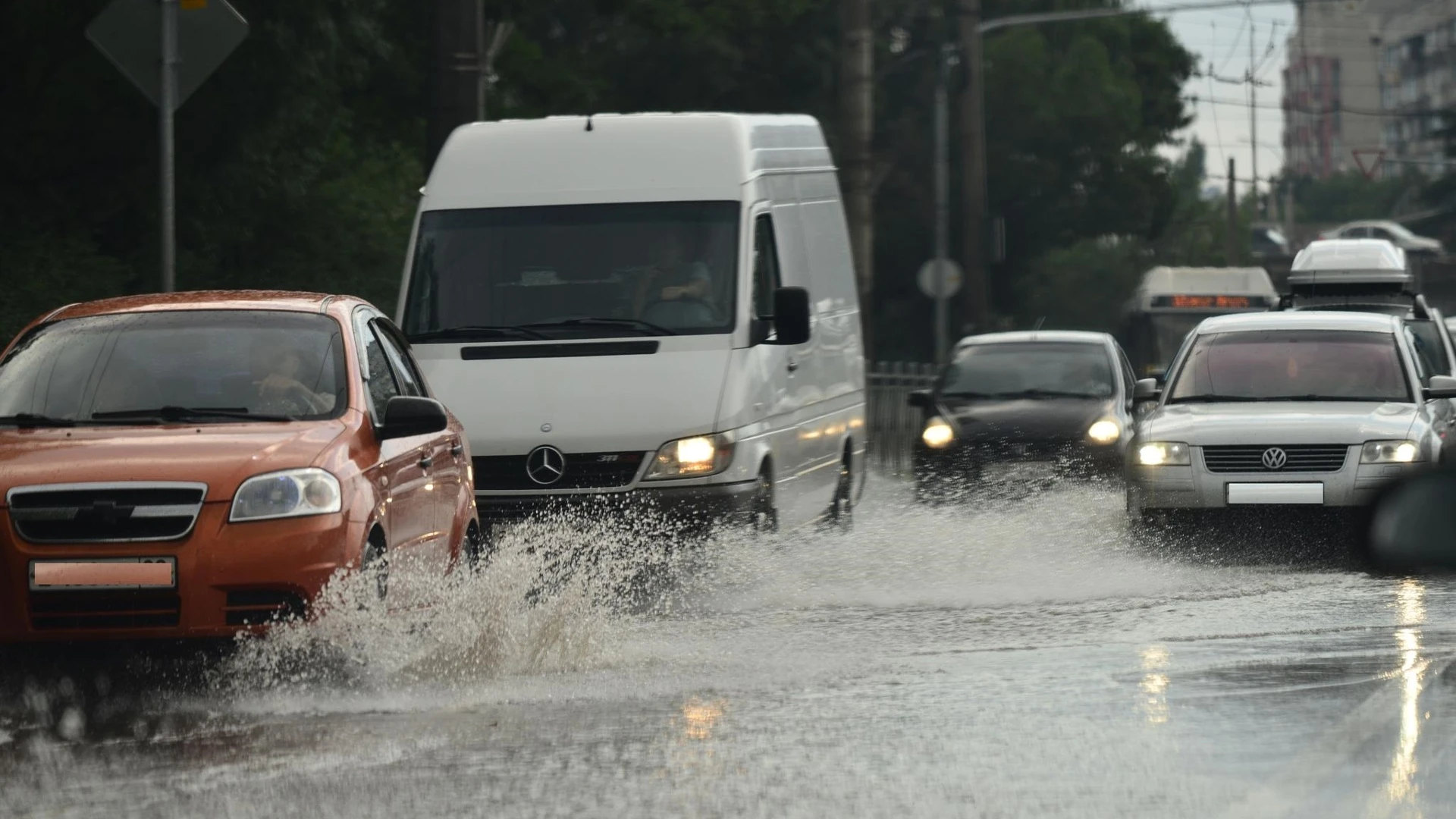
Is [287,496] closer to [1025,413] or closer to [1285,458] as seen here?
[1285,458]

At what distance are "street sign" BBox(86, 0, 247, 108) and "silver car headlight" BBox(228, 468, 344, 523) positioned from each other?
515 cm

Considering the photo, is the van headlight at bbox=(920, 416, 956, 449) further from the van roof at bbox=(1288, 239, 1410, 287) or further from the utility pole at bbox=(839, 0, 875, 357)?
the van roof at bbox=(1288, 239, 1410, 287)

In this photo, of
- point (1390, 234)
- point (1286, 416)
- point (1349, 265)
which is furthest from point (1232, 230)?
point (1286, 416)

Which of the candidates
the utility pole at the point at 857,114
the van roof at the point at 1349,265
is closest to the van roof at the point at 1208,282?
the van roof at the point at 1349,265

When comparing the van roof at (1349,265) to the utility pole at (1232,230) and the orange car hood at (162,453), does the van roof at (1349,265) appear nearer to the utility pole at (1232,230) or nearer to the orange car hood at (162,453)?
the orange car hood at (162,453)

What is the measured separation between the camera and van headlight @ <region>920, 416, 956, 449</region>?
2028 centimetres

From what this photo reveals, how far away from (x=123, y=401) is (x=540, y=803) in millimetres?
3539

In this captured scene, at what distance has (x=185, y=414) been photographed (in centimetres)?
945

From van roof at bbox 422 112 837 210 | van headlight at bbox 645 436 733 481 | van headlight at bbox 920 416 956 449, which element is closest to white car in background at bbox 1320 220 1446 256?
van headlight at bbox 920 416 956 449

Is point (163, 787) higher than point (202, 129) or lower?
lower

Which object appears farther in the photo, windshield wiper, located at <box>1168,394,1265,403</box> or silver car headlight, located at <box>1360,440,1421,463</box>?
windshield wiper, located at <box>1168,394,1265,403</box>

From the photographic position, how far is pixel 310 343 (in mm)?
10039

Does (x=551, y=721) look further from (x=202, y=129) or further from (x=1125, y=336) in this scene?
(x=1125, y=336)

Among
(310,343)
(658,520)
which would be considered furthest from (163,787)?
(658,520)
